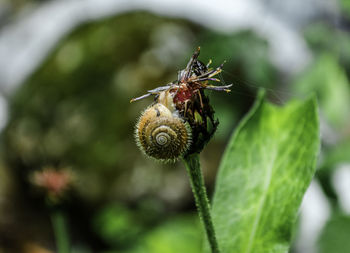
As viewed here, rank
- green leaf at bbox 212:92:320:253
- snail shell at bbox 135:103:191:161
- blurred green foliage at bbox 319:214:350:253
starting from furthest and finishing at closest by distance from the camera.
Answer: blurred green foliage at bbox 319:214:350:253
green leaf at bbox 212:92:320:253
snail shell at bbox 135:103:191:161

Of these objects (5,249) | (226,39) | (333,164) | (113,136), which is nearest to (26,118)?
(113,136)

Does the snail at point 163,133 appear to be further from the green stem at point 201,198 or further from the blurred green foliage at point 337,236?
the blurred green foliage at point 337,236

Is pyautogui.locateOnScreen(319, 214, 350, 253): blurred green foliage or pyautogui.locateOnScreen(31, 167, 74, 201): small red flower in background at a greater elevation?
pyautogui.locateOnScreen(31, 167, 74, 201): small red flower in background

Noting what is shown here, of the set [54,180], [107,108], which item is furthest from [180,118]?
[107,108]

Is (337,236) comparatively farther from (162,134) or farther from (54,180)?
(54,180)

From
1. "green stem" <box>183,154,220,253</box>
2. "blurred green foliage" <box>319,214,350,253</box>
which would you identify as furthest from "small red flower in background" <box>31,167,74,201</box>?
"green stem" <box>183,154,220,253</box>

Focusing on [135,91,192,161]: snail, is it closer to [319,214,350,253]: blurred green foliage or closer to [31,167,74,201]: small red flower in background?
[319,214,350,253]: blurred green foliage

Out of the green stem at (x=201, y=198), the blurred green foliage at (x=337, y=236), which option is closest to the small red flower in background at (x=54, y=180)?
the blurred green foliage at (x=337, y=236)
